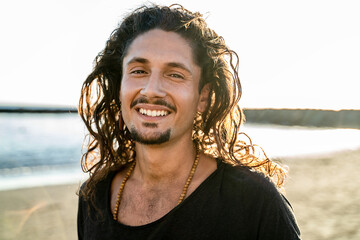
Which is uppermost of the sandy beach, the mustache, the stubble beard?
the mustache

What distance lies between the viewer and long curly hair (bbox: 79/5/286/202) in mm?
2707

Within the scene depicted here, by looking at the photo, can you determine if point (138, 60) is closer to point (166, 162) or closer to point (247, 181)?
point (166, 162)

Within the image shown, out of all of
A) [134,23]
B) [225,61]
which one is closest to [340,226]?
[225,61]

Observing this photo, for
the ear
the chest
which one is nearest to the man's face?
the ear

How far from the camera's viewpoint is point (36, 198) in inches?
241

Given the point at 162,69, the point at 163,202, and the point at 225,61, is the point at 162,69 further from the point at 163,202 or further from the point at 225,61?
the point at 163,202

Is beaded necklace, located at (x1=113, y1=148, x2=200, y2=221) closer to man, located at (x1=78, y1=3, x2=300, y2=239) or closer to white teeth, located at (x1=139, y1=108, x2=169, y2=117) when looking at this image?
man, located at (x1=78, y1=3, x2=300, y2=239)

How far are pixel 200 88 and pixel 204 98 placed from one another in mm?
158

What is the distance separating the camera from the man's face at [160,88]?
2.44 metres

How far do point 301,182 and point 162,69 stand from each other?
598 cm

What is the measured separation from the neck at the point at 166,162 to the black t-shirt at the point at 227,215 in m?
0.32

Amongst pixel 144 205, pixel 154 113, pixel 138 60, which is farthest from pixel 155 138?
pixel 138 60

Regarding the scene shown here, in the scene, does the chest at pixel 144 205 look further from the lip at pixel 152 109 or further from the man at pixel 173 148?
the lip at pixel 152 109

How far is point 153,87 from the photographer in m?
2.43
